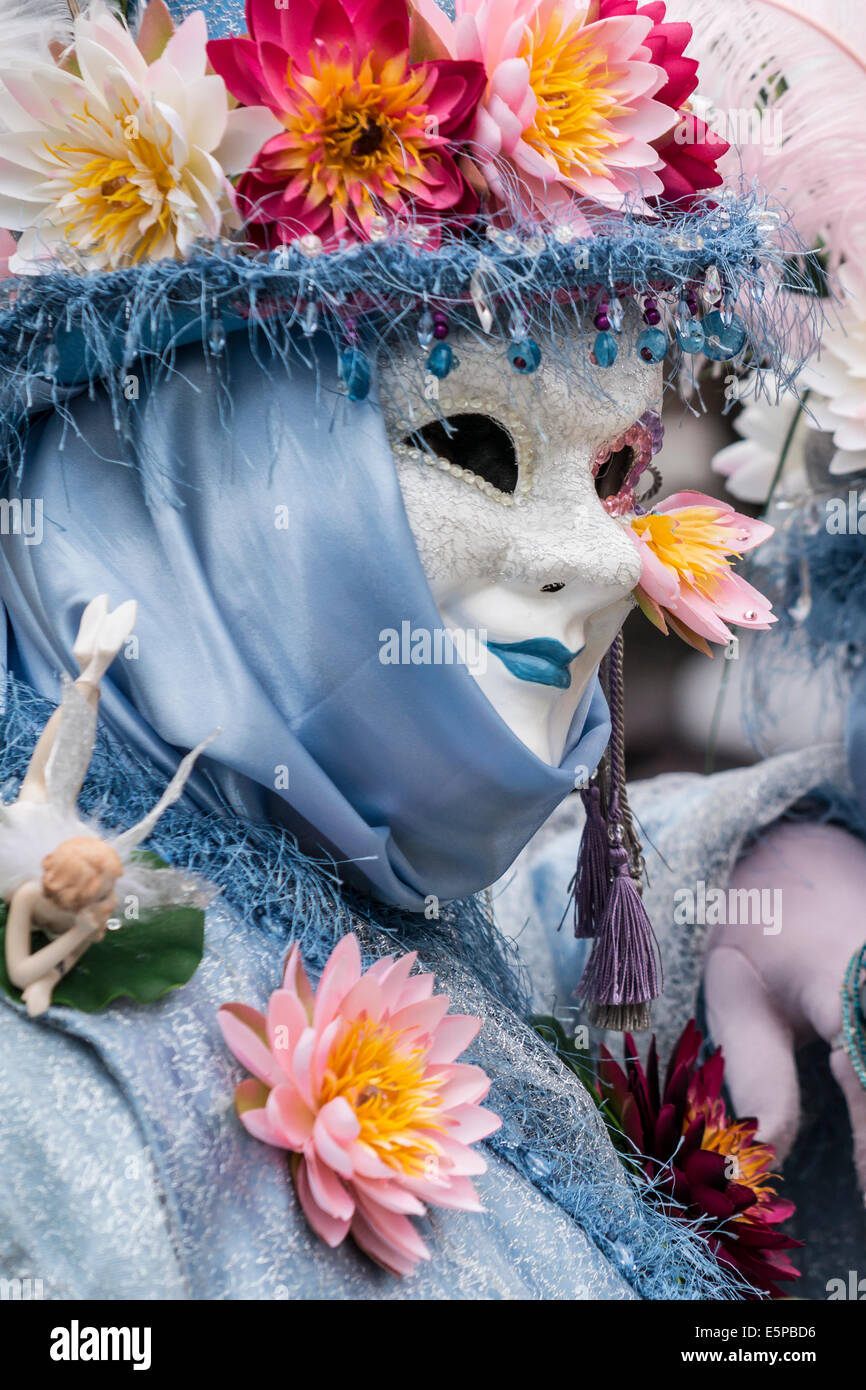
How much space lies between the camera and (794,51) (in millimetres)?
1508

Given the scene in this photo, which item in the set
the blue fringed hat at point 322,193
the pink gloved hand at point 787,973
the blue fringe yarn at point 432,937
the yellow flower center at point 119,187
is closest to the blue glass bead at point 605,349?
the blue fringed hat at point 322,193

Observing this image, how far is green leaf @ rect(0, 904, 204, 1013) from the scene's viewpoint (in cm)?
87

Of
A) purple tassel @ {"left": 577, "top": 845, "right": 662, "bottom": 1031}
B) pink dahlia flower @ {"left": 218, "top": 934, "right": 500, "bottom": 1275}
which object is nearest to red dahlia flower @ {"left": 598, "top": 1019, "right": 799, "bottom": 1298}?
purple tassel @ {"left": 577, "top": 845, "right": 662, "bottom": 1031}

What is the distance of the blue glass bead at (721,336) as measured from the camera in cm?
113

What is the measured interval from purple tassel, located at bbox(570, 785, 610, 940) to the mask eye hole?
39 cm

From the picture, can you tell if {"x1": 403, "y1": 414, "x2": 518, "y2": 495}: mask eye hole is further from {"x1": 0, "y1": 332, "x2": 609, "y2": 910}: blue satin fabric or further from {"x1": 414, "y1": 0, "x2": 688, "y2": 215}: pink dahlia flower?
{"x1": 414, "y1": 0, "x2": 688, "y2": 215}: pink dahlia flower

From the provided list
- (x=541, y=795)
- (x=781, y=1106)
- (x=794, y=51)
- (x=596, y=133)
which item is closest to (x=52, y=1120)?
(x=541, y=795)

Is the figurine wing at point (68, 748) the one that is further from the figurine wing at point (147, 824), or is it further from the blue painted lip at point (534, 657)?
the blue painted lip at point (534, 657)

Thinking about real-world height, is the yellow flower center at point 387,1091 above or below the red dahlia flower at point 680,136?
below

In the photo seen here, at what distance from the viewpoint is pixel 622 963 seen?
132 centimetres

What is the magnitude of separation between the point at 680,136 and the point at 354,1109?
2.53 feet

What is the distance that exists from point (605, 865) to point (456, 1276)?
0.47 m

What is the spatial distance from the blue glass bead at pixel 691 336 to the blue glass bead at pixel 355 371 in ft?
0.87

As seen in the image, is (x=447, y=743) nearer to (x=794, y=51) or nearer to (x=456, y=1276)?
(x=456, y=1276)
